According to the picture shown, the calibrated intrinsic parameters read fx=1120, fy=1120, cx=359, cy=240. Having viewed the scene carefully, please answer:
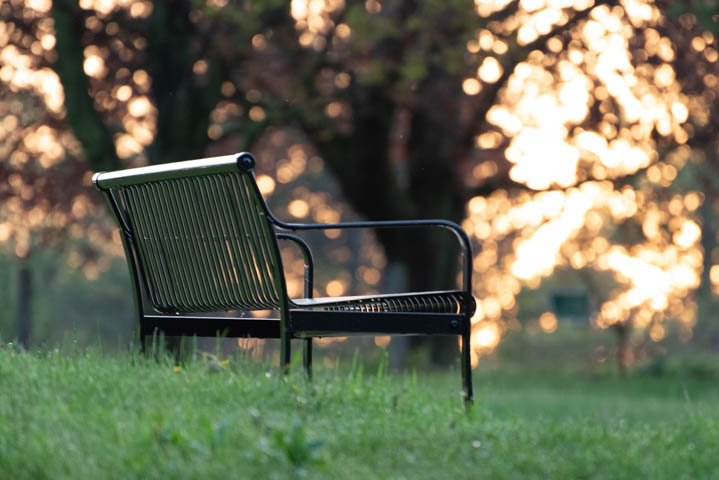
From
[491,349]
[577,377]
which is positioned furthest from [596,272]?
[577,377]

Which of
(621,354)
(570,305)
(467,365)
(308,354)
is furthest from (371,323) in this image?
(570,305)

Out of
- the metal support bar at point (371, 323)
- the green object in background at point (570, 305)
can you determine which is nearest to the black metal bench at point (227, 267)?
the metal support bar at point (371, 323)

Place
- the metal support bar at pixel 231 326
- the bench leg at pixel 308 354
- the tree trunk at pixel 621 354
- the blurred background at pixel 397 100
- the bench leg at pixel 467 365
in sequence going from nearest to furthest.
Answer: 1. the bench leg at pixel 467 365
2. the metal support bar at pixel 231 326
3. the bench leg at pixel 308 354
4. the blurred background at pixel 397 100
5. the tree trunk at pixel 621 354

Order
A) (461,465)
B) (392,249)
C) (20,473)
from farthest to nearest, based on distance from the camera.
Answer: (392,249) → (461,465) → (20,473)

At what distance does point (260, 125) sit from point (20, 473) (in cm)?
1023

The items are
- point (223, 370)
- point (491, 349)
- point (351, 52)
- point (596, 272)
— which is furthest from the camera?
point (596, 272)

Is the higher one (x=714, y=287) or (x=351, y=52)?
(x=351, y=52)

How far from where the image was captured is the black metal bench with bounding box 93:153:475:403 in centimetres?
433

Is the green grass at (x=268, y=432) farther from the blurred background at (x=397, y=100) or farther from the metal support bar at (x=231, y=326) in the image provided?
the blurred background at (x=397, y=100)

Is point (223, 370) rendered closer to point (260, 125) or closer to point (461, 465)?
point (461, 465)

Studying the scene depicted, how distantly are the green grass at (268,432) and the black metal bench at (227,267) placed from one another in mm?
238

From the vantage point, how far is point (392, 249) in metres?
16.3

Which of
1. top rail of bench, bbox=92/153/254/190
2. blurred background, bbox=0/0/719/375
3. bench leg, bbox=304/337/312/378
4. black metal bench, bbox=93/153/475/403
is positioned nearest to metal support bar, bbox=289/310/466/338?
black metal bench, bbox=93/153/475/403

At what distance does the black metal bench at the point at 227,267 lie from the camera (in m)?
4.33
